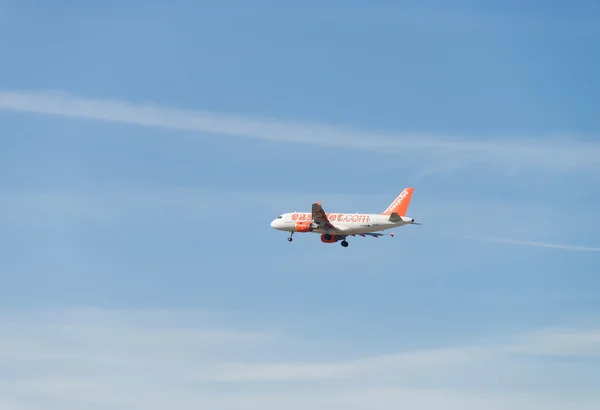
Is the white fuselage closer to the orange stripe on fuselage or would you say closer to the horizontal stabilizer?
the orange stripe on fuselage

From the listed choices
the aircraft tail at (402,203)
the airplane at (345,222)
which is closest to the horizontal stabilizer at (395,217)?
the airplane at (345,222)

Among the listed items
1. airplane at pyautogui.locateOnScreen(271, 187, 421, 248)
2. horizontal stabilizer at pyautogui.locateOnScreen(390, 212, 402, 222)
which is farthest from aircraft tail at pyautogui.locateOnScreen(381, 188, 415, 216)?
horizontal stabilizer at pyautogui.locateOnScreen(390, 212, 402, 222)

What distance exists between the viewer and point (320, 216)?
173625mm

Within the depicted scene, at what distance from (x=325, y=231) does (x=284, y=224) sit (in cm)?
915

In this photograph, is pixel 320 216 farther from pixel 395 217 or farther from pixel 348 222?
pixel 395 217

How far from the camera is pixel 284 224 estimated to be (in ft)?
601

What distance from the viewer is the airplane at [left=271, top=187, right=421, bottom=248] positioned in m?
171

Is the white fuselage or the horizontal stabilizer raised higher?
the white fuselage

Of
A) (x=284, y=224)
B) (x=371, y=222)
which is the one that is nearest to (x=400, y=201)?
(x=371, y=222)

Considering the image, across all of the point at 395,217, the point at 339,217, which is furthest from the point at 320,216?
the point at 395,217

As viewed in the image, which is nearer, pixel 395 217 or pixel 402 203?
pixel 395 217

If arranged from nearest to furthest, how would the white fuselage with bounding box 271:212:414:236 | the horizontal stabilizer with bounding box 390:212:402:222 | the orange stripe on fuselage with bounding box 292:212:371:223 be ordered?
the horizontal stabilizer with bounding box 390:212:402:222
the white fuselage with bounding box 271:212:414:236
the orange stripe on fuselage with bounding box 292:212:371:223

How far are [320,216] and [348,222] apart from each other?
5055mm

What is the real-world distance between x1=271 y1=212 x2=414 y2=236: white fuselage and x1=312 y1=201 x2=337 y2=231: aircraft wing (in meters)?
1.07
